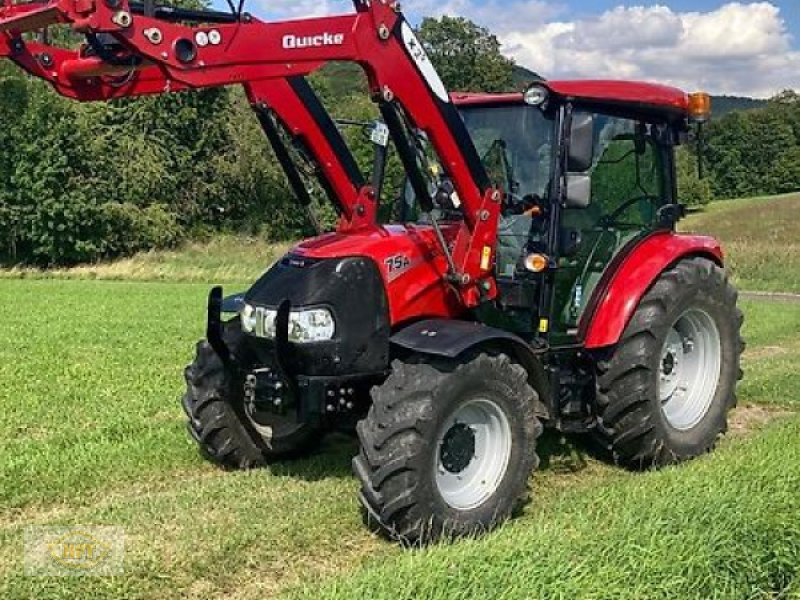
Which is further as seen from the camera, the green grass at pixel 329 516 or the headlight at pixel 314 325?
the headlight at pixel 314 325

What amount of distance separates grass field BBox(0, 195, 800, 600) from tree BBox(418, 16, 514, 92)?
2166 inches

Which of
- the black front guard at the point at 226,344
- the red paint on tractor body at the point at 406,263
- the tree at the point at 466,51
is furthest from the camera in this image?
the tree at the point at 466,51

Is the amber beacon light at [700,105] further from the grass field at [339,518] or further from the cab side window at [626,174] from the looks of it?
the grass field at [339,518]

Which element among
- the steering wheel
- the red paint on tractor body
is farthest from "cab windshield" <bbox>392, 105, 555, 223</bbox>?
the steering wheel

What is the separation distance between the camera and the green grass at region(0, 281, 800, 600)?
366 centimetres

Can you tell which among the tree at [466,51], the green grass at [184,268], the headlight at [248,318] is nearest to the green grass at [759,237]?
the green grass at [184,268]

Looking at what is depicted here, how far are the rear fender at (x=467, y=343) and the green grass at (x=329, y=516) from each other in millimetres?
707

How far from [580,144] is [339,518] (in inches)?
98.2

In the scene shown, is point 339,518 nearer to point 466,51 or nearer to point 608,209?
point 608,209

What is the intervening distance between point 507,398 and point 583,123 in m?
1.68

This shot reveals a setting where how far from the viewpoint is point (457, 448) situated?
→ 15.9 feet

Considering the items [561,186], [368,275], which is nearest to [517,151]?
[561,186]

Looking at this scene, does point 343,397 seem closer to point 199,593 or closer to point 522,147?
point 199,593

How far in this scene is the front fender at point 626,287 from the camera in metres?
5.61
